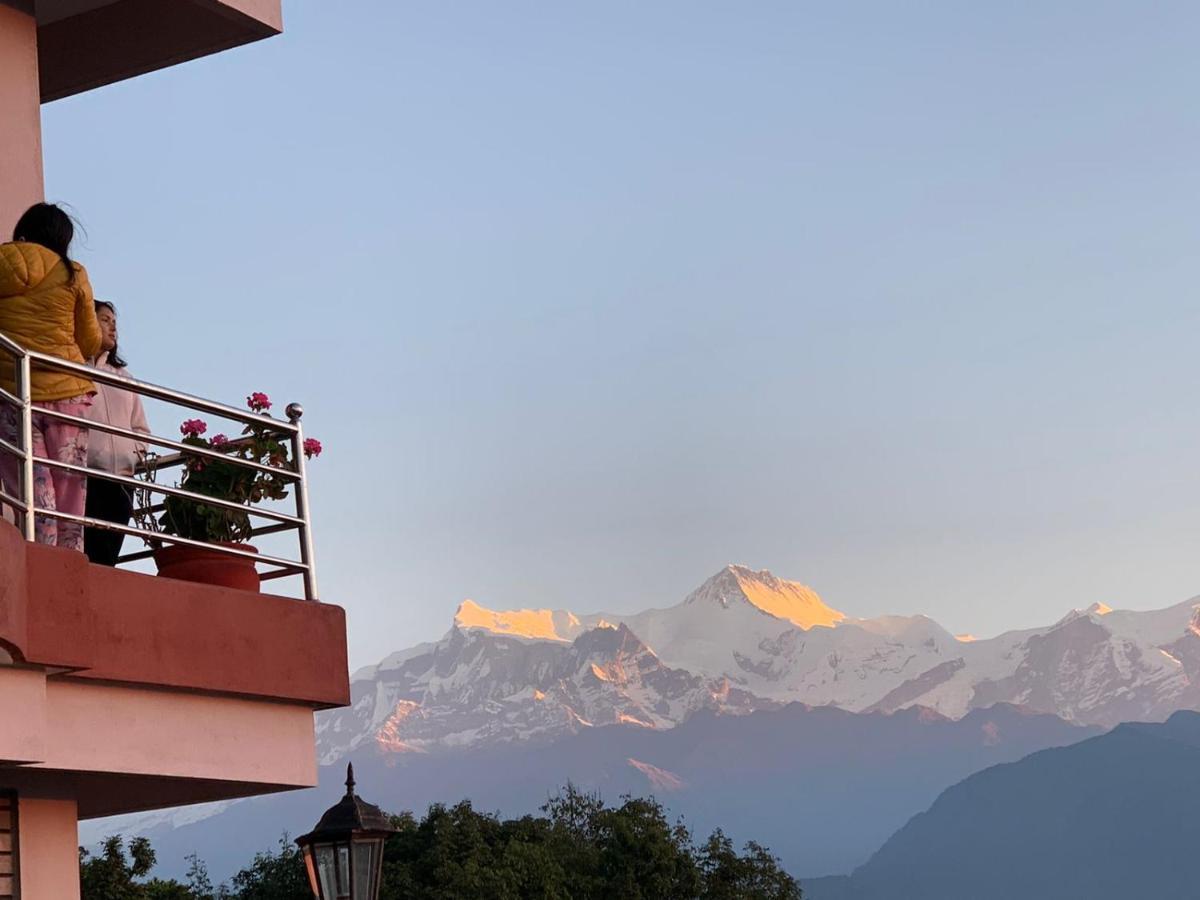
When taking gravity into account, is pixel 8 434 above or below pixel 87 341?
below

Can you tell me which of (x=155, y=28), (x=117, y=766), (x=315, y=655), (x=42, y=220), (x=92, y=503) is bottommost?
(x=117, y=766)

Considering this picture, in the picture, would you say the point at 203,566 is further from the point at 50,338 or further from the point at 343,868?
the point at 343,868

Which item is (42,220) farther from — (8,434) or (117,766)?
(117,766)

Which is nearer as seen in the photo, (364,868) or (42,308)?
(42,308)

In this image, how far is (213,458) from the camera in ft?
22.9

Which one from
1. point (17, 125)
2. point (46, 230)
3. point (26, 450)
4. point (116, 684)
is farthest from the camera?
point (17, 125)

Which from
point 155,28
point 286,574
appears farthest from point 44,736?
point 155,28

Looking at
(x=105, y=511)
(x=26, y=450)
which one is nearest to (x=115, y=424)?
(x=105, y=511)

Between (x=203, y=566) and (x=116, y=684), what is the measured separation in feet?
2.25

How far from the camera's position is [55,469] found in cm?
658

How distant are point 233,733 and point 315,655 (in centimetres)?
46

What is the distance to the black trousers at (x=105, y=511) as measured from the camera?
7113mm

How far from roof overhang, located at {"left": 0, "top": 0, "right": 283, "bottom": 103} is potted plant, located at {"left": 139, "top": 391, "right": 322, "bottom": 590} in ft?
8.19

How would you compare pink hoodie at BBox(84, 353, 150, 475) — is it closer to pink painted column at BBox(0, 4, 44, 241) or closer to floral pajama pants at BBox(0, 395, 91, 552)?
floral pajama pants at BBox(0, 395, 91, 552)
